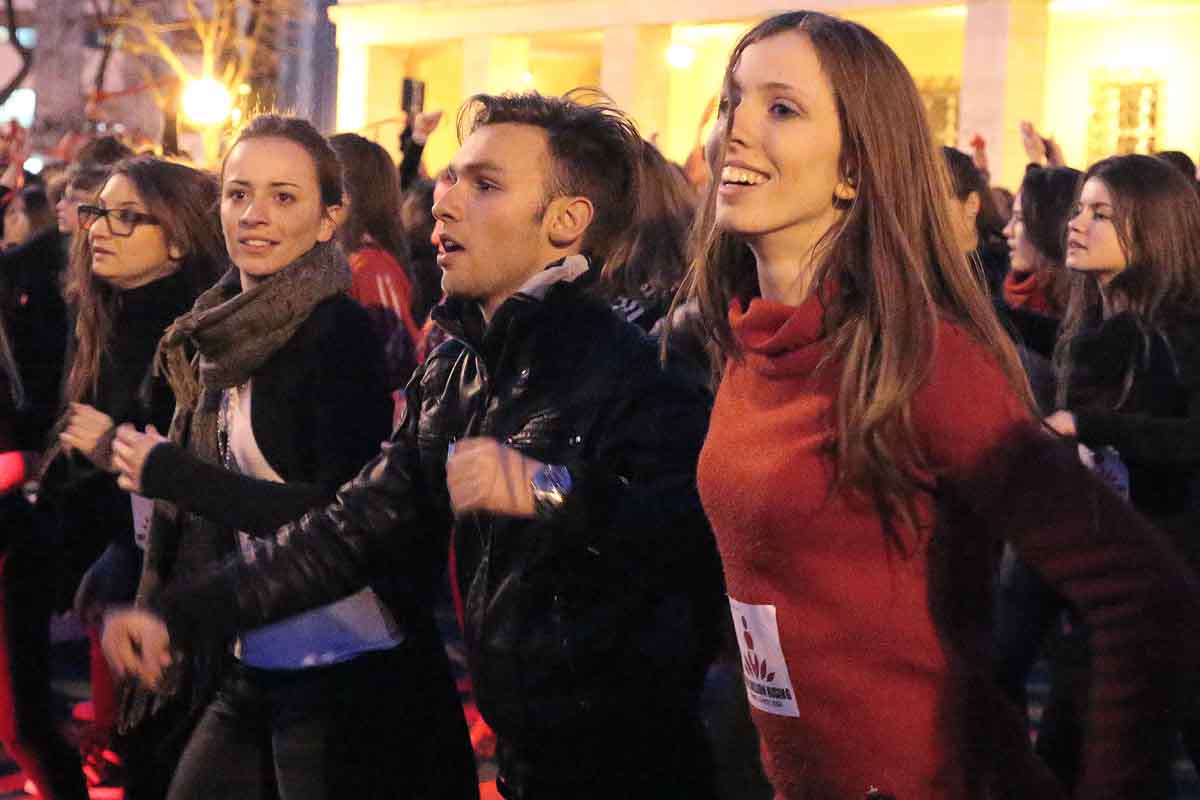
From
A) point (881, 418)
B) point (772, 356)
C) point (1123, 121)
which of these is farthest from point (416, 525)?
point (1123, 121)

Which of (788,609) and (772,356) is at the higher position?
(772,356)

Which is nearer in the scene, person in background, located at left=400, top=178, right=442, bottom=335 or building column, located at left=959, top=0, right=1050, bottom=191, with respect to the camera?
person in background, located at left=400, top=178, right=442, bottom=335

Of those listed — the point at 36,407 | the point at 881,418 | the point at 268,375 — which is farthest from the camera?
the point at 36,407

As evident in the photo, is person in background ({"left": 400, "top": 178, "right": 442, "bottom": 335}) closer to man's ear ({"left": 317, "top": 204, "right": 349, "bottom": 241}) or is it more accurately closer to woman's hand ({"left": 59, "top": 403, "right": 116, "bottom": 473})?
man's ear ({"left": 317, "top": 204, "right": 349, "bottom": 241})

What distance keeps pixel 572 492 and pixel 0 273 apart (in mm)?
4814

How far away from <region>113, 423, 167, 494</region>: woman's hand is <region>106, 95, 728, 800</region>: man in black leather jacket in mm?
319

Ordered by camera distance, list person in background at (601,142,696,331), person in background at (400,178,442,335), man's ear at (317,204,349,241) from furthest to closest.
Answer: person in background at (400,178,442,335) < person in background at (601,142,696,331) < man's ear at (317,204,349,241)

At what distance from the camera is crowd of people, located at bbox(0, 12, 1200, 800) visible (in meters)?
2.16

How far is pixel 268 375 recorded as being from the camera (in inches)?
139

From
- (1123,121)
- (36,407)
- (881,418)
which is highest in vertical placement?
(1123,121)

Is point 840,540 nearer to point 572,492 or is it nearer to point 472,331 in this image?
point 572,492

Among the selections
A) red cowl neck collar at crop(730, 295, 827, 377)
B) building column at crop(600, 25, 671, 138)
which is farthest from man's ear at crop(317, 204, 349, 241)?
building column at crop(600, 25, 671, 138)

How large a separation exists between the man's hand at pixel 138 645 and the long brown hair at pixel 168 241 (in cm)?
191

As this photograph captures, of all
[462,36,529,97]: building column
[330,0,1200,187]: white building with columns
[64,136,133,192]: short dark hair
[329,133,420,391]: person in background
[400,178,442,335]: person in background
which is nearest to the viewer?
[329,133,420,391]: person in background
